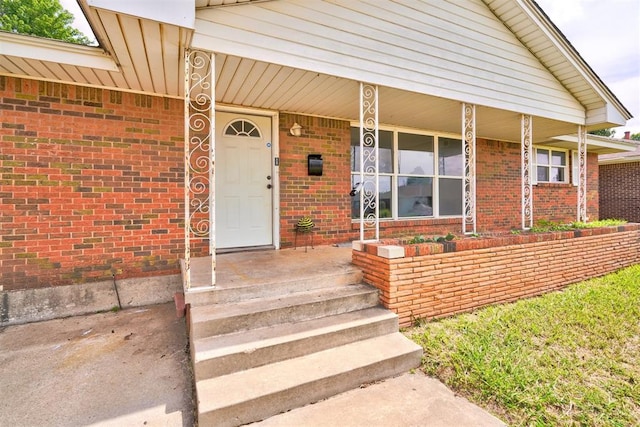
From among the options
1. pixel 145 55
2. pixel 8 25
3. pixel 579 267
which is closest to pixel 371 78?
pixel 145 55

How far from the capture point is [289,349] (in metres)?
2.50

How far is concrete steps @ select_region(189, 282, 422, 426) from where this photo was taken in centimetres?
208

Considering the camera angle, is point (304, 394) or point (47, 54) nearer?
point (304, 394)

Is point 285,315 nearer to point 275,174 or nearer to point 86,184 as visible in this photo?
point 275,174

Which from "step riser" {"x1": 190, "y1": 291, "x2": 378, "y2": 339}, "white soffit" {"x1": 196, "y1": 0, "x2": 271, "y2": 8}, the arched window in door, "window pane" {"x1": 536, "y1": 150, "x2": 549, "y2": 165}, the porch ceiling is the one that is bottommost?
"step riser" {"x1": 190, "y1": 291, "x2": 378, "y2": 339}

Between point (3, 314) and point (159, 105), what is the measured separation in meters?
3.06

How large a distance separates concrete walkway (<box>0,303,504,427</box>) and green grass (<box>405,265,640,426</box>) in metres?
0.25

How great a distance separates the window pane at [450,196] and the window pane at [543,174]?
3.26 meters

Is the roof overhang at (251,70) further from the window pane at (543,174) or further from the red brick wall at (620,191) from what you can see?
the red brick wall at (620,191)

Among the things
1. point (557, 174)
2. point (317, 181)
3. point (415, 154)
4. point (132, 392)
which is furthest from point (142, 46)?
point (557, 174)

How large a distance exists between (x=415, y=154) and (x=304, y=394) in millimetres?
5447

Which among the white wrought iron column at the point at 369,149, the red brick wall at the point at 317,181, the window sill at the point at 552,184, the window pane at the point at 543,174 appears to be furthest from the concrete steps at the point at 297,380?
the window pane at the point at 543,174

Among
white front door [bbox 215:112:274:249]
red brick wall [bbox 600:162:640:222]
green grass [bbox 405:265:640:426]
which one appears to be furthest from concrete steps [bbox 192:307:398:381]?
red brick wall [bbox 600:162:640:222]

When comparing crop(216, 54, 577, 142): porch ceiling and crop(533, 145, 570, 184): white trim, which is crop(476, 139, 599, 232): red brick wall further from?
crop(216, 54, 577, 142): porch ceiling
